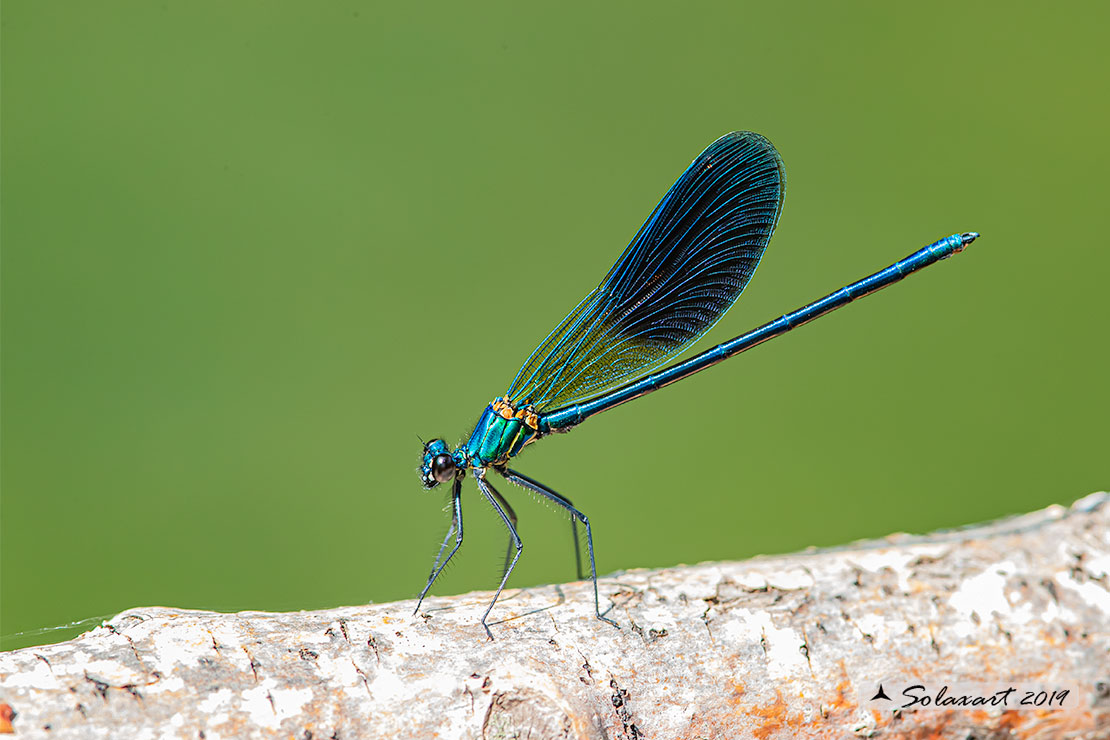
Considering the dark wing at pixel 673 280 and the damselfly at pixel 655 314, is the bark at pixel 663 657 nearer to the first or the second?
the damselfly at pixel 655 314

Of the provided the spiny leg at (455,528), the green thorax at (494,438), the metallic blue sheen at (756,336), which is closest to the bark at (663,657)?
the spiny leg at (455,528)

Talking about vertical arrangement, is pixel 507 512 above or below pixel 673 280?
below

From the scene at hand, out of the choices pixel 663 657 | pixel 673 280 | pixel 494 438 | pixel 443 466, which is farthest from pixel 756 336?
pixel 663 657

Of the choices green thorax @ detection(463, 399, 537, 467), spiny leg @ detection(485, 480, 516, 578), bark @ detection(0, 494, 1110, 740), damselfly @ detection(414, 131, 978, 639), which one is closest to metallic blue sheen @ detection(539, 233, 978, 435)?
damselfly @ detection(414, 131, 978, 639)

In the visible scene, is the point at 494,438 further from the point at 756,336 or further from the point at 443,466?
the point at 756,336

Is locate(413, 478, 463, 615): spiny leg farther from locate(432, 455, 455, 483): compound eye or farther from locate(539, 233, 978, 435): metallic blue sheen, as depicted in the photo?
locate(539, 233, 978, 435): metallic blue sheen

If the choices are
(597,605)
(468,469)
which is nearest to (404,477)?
(468,469)
